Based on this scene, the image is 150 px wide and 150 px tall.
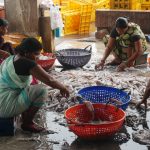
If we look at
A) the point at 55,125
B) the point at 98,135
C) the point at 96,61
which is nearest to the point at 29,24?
the point at 96,61

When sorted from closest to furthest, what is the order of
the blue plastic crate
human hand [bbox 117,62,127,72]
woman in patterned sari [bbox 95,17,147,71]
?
1. the blue plastic crate
2. woman in patterned sari [bbox 95,17,147,71]
3. human hand [bbox 117,62,127,72]

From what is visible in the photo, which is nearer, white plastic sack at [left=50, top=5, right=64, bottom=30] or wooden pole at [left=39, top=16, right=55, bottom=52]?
wooden pole at [left=39, top=16, right=55, bottom=52]

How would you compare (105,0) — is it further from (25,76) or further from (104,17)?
(25,76)

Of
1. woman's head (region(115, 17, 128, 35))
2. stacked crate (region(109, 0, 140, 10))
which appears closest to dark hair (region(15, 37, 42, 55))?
woman's head (region(115, 17, 128, 35))

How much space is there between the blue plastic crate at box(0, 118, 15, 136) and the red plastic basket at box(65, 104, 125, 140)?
0.76m

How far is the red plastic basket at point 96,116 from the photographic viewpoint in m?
4.28

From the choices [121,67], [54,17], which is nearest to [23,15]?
[54,17]

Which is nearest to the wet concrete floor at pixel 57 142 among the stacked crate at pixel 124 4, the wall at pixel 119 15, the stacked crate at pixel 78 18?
the wall at pixel 119 15

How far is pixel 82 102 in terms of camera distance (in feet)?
16.2

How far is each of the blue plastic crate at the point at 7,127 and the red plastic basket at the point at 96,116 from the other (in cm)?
76

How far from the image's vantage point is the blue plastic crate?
466 centimetres

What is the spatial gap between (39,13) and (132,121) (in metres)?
5.42

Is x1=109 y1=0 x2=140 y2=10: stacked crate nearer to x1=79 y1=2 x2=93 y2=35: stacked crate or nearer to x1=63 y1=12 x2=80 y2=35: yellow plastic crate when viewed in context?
x1=79 y1=2 x2=93 y2=35: stacked crate

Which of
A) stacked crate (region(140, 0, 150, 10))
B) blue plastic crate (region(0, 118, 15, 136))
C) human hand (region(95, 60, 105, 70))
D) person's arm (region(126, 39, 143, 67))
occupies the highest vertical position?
stacked crate (region(140, 0, 150, 10))
